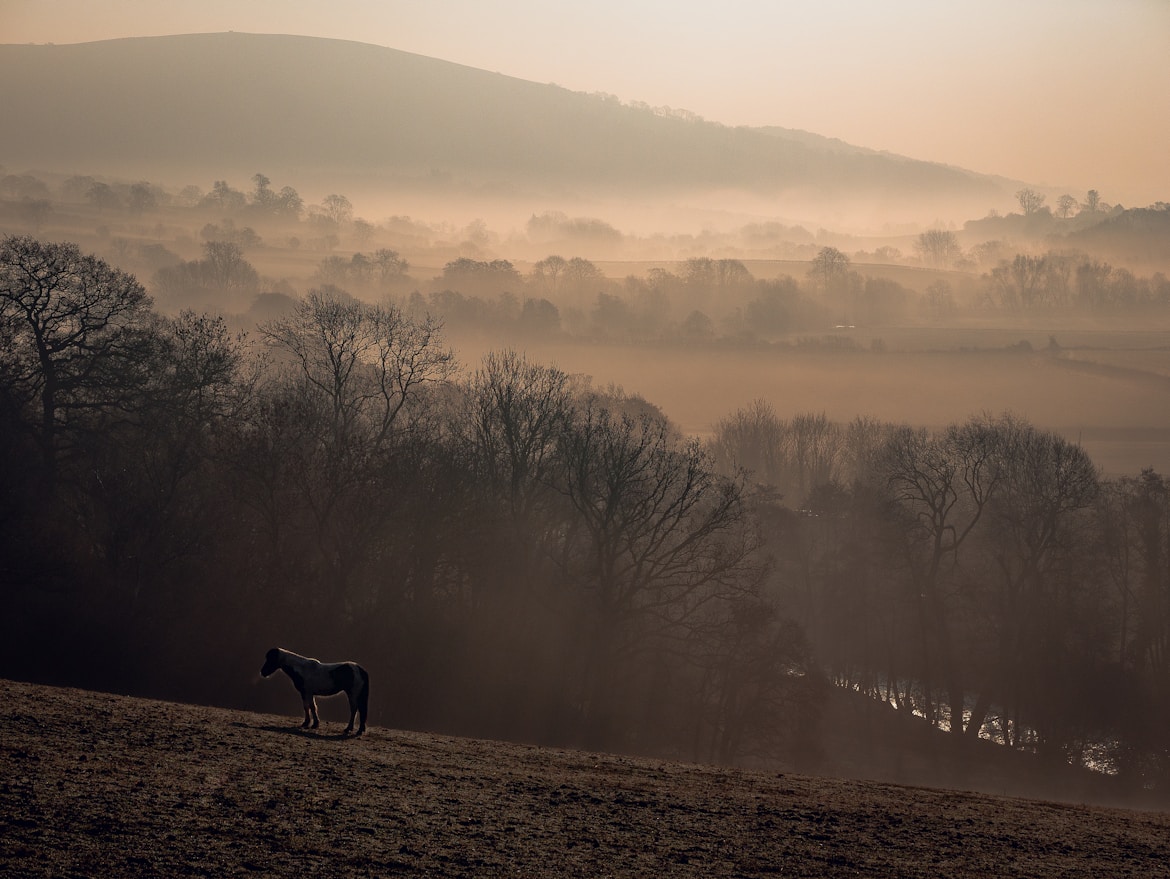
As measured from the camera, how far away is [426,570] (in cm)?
4125

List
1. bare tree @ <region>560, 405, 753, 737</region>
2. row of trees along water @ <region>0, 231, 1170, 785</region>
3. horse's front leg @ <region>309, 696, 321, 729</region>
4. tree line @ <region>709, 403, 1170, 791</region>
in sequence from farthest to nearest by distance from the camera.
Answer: tree line @ <region>709, 403, 1170, 791</region>, bare tree @ <region>560, 405, 753, 737</region>, row of trees along water @ <region>0, 231, 1170, 785</region>, horse's front leg @ <region>309, 696, 321, 729</region>

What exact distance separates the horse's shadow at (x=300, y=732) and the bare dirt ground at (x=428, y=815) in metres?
0.09

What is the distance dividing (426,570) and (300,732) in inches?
808

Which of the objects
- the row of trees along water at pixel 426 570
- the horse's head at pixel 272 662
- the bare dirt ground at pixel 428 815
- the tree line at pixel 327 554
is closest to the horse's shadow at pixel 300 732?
the bare dirt ground at pixel 428 815

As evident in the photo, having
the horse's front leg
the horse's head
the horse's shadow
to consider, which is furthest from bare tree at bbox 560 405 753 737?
the horse's head

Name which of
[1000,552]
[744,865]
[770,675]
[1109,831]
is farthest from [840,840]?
[1000,552]

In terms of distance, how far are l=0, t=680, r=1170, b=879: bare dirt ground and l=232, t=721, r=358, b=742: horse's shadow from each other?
0.09m

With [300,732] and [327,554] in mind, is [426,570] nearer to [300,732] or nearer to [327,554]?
[327,554]

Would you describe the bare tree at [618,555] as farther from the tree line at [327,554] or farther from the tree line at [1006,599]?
the tree line at [1006,599]

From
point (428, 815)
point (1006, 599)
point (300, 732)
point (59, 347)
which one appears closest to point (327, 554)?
point (59, 347)

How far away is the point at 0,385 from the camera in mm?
37562

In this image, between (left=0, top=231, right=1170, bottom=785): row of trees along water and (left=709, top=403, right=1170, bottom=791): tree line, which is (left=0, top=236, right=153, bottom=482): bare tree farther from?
(left=709, top=403, right=1170, bottom=791): tree line

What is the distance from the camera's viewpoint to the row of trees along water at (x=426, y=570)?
3534 centimetres

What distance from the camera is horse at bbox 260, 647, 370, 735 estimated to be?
21109 millimetres
